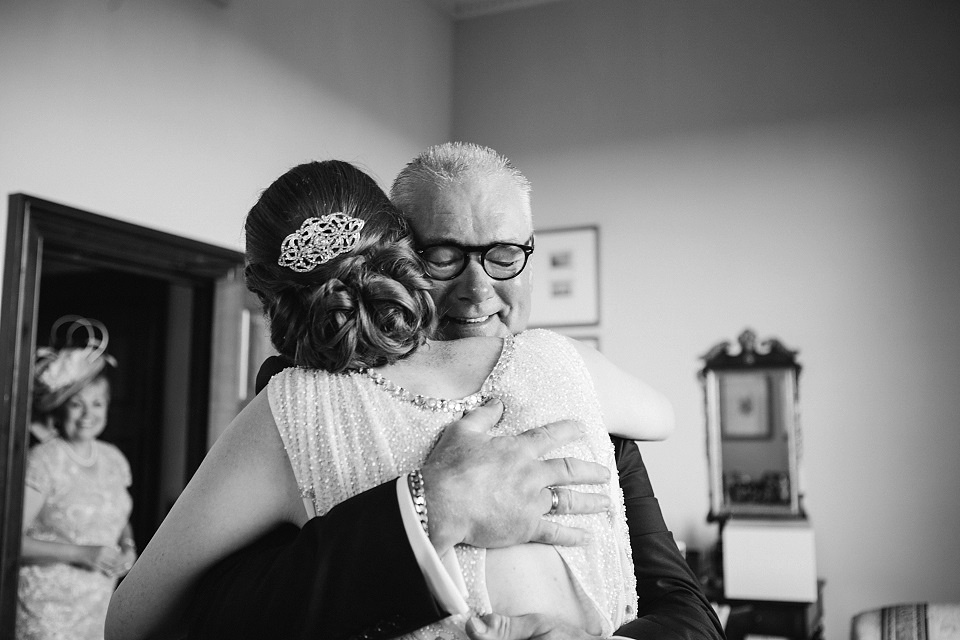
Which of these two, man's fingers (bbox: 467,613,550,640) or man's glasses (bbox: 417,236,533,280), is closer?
man's fingers (bbox: 467,613,550,640)

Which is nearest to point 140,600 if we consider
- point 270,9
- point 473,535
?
point 473,535

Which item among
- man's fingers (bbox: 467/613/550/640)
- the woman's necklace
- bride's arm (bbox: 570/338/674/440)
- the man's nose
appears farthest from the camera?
the woman's necklace

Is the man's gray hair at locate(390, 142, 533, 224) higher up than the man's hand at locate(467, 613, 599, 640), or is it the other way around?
the man's gray hair at locate(390, 142, 533, 224)

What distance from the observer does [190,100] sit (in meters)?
3.72

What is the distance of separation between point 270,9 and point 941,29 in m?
3.83

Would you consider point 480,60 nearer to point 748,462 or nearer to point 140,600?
point 748,462

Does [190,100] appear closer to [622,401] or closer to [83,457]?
[83,457]

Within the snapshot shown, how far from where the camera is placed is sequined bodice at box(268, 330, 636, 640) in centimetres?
99

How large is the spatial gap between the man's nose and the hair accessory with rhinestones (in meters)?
0.53

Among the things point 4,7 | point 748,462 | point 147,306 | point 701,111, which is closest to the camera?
point 4,7

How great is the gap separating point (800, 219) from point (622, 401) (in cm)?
429

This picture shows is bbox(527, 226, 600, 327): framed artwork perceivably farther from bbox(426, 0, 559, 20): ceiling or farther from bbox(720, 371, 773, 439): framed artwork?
bbox(426, 0, 559, 20): ceiling

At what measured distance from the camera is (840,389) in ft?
16.0

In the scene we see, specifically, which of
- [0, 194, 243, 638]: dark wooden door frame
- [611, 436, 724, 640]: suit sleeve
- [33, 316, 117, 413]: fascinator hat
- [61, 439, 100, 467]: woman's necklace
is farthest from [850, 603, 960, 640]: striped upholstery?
[33, 316, 117, 413]: fascinator hat
